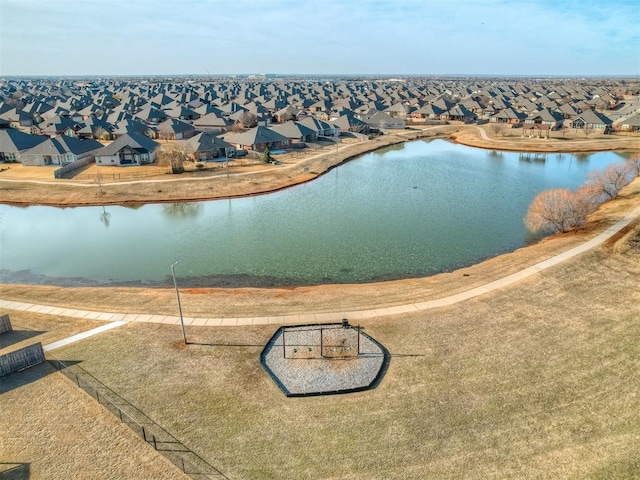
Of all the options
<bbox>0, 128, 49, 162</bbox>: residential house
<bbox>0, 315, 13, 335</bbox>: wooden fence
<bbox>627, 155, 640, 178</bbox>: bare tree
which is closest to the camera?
<bbox>0, 315, 13, 335</bbox>: wooden fence

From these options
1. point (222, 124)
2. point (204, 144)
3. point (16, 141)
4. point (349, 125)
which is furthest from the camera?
Result: point (349, 125)

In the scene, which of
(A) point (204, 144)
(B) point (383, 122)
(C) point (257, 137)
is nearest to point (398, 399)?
(A) point (204, 144)

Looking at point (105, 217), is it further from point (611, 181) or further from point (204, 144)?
point (611, 181)

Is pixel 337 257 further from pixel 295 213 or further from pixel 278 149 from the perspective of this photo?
pixel 278 149

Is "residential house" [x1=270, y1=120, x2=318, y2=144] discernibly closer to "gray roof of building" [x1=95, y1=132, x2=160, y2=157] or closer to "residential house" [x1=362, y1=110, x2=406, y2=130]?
"gray roof of building" [x1=95, y1=132, x2=160, y2=157]

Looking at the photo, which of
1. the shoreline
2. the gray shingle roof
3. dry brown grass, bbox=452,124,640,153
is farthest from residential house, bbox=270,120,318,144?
the gray shingle roof

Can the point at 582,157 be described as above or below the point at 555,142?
below

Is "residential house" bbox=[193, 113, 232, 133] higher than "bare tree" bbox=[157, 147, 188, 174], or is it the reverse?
"residential house" bbox=[193, 113, 232, 133]
